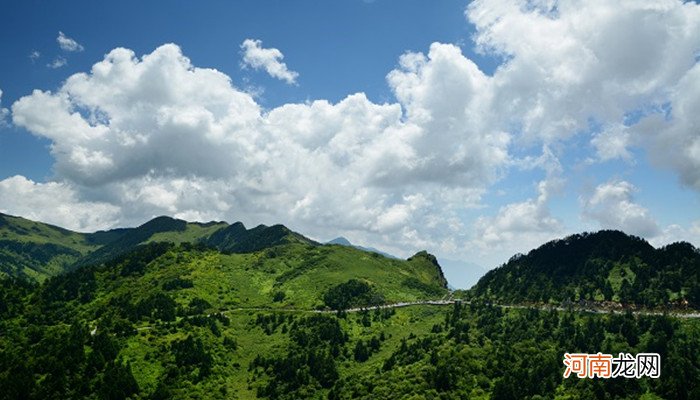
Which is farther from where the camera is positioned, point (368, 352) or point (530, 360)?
point (368, 352)

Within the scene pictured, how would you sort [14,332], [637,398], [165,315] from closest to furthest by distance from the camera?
[637,398]
[14,332]
[165,315]

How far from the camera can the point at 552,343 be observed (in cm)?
14750

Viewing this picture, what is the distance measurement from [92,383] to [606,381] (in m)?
134

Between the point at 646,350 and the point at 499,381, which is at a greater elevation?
the point at 646,350

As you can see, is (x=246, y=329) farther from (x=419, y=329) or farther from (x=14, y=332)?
(x=14, y=332)

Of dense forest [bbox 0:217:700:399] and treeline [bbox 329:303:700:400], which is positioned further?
dense forest [bbox 0:217:700:399]

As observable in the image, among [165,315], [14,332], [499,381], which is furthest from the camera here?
[165,315]

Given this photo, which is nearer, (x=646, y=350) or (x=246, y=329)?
(x=646, y=350)

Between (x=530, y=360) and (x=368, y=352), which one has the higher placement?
(x=530, y=360)

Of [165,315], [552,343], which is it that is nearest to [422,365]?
[552,343]

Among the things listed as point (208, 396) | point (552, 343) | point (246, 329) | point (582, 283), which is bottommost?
point (208, 396)

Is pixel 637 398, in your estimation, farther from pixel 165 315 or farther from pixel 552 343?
pixel 165 315

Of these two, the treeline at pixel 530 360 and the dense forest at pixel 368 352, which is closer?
the treeline at pixel 530 360

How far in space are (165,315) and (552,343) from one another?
140728mm
